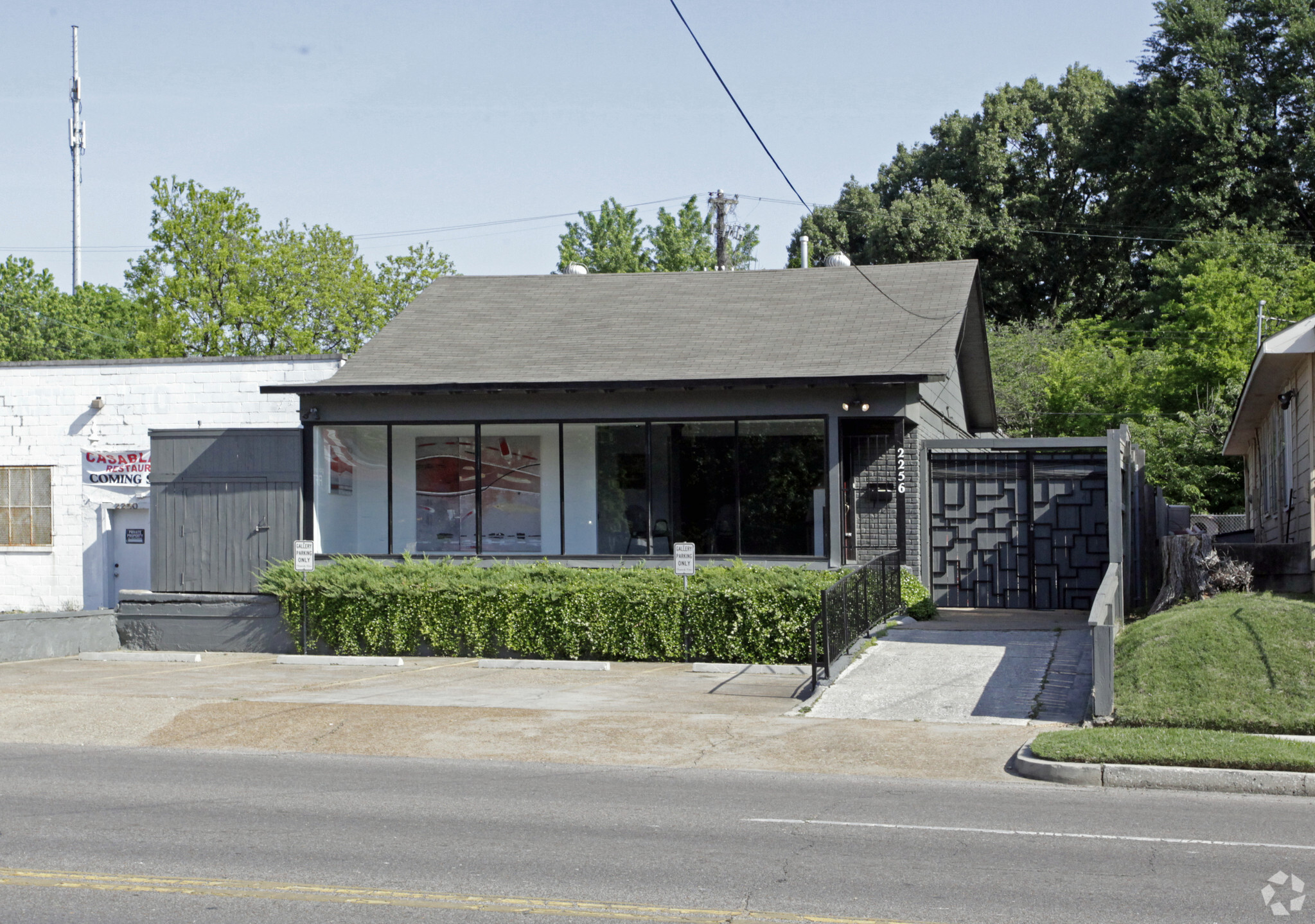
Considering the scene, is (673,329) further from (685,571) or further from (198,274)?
(198,274)

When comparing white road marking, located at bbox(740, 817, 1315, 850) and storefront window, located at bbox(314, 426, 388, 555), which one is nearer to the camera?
white road marking, located at bbox(740, 817, 1315, 850)

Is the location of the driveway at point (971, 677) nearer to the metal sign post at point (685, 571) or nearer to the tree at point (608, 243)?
the metal sign post at point (685, 571)

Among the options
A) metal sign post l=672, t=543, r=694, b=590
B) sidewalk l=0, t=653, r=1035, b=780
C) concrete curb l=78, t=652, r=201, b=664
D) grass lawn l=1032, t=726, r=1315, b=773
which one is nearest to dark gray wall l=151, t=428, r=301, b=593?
concrete curb l=78, t=652, r=201, b=664

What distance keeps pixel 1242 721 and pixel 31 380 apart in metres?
21.9

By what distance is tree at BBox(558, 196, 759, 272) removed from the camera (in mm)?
49406

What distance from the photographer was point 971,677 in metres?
14.2

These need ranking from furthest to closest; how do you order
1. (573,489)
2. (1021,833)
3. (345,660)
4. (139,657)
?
(573,489), (139,657), (345,660), (1021,833)

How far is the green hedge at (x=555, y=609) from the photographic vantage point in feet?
53.1

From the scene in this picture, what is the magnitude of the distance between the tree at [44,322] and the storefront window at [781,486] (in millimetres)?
42592

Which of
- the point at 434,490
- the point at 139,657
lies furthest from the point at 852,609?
the point at 139,657

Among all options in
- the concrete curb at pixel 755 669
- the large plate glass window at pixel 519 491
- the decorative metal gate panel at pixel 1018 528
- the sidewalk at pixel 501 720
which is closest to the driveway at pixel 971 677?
the sidewalk at pixel 501 720

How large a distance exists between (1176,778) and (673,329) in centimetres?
1338

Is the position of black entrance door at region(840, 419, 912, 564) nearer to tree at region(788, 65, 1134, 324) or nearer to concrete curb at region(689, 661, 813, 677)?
concrete curb at region(689, 661, 813, 677)

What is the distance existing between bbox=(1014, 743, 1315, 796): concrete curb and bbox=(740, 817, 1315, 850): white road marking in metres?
1.96
